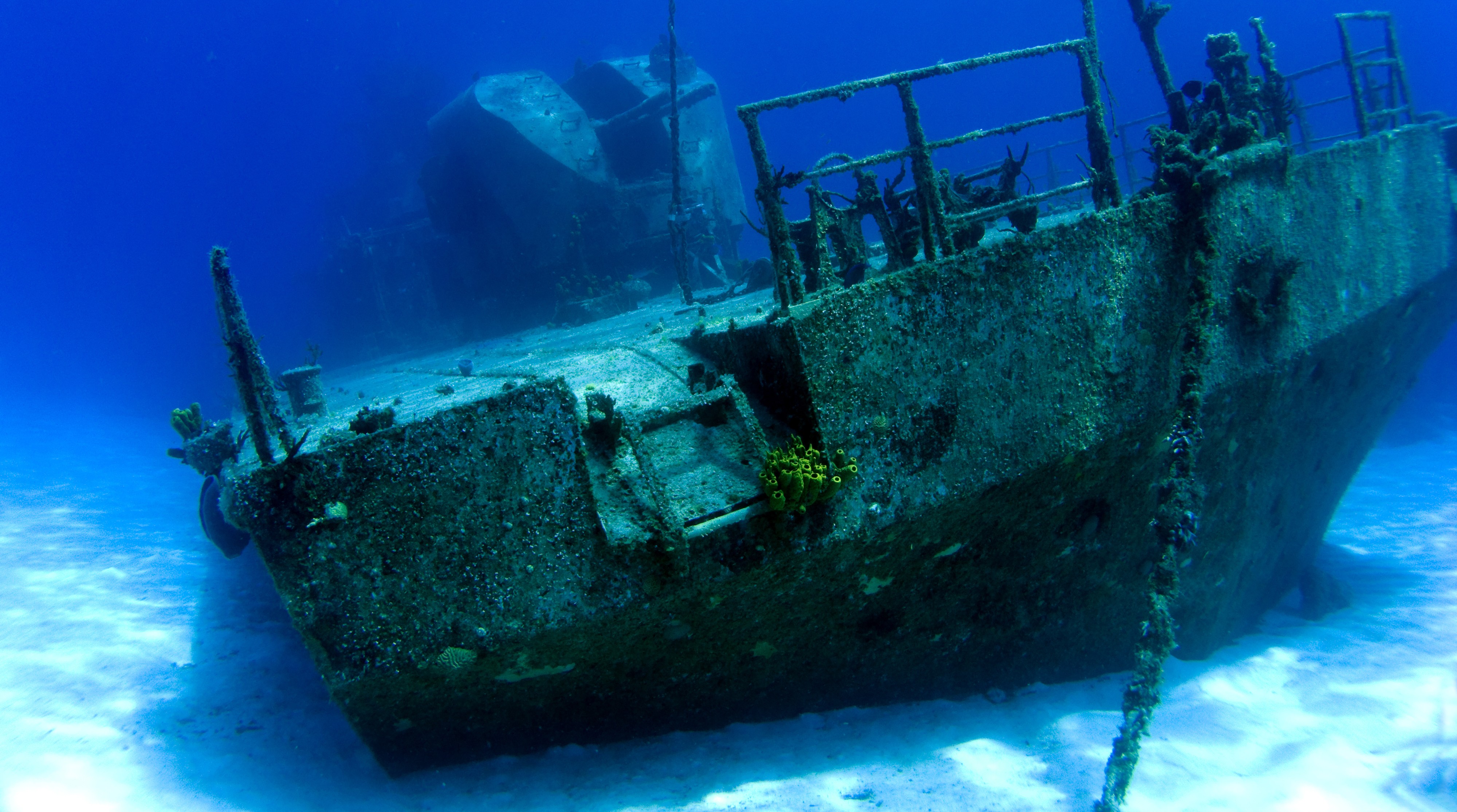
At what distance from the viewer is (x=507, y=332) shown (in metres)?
14.6

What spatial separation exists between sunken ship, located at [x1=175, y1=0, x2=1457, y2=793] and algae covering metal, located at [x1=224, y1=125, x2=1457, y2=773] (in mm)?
16

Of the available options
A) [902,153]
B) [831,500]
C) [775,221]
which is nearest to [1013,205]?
[902,153]

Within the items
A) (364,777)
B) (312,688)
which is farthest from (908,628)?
(312,688)

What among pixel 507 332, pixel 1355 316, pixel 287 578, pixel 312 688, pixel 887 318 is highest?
pixel 507 332

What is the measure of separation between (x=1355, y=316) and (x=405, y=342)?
19.4 m

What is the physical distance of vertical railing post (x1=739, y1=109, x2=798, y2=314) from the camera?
11.1ft

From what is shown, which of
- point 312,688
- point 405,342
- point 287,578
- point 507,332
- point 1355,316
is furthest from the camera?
point 405,342

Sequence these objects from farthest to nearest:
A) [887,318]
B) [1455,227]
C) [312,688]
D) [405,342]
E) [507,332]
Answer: [405,342] → [507,332] → [1455,227] → [312,688] → [887,318]

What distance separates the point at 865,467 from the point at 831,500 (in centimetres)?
24

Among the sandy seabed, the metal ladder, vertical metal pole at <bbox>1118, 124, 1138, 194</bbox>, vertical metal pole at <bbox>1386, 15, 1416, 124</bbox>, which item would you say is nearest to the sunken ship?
the sandy seabed

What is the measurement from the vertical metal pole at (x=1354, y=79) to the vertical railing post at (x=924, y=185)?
19.5ft

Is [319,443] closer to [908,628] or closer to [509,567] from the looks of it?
[509,567]

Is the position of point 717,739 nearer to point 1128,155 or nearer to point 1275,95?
point 1275,95

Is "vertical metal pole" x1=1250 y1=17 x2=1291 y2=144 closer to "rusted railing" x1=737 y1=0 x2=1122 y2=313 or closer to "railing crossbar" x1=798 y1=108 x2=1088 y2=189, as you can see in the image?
"rusted railing" x1=737 y1=0 x2=1122 y2=313
